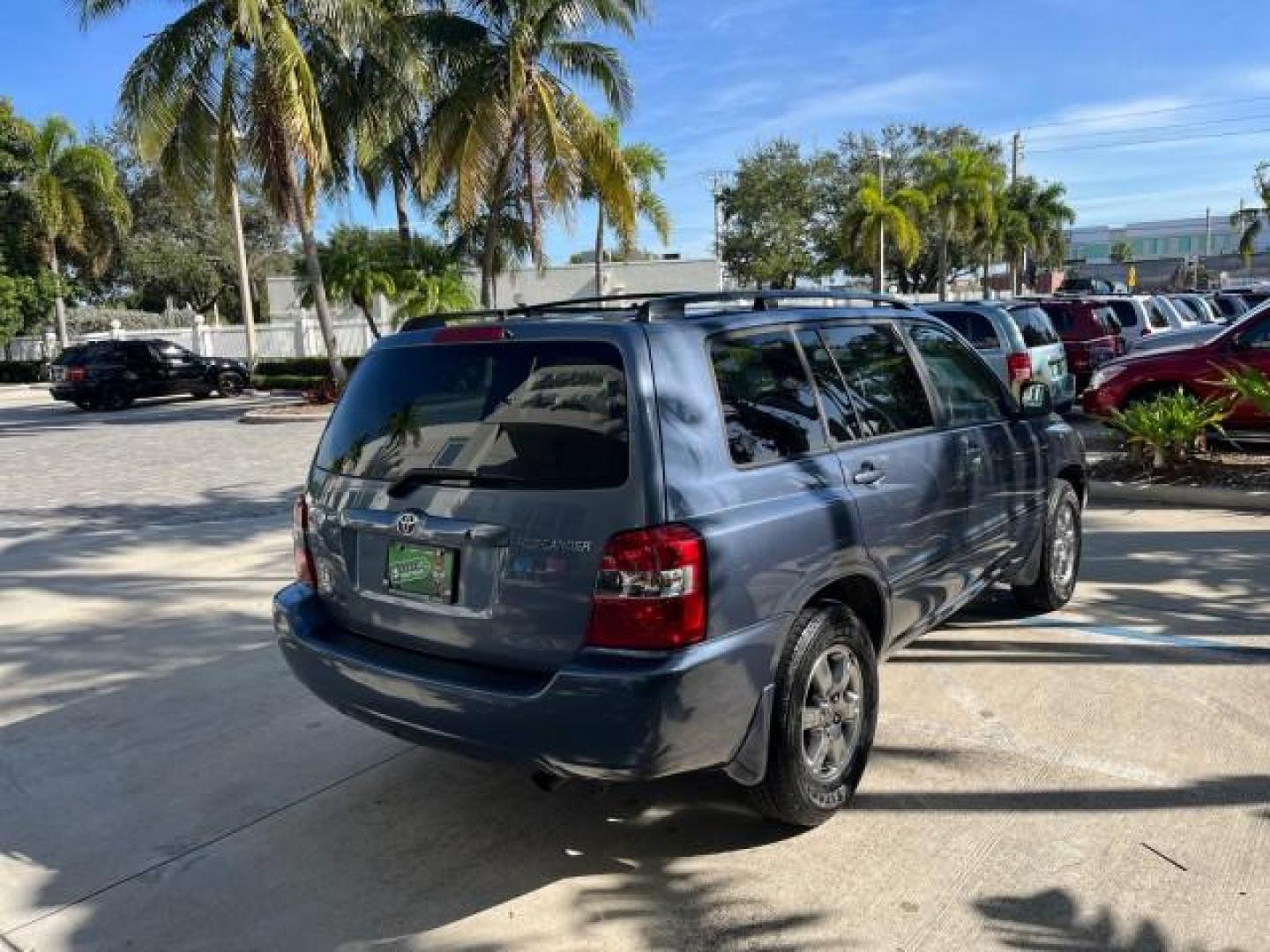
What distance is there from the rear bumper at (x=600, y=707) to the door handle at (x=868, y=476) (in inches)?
28.9

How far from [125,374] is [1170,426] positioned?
2353 cm

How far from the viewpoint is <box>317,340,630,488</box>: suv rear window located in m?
3.08

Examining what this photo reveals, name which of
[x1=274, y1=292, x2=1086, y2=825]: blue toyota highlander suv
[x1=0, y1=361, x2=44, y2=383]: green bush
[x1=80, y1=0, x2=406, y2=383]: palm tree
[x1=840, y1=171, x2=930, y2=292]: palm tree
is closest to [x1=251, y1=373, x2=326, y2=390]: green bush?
[x1=80, y1=0, x2=406, y2=383]: palm tree

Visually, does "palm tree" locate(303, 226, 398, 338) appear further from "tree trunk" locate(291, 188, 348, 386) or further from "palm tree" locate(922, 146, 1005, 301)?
"palm tree" locate(922, 146, 1005, 301)

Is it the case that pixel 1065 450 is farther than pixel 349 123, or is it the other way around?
pixel 349 123

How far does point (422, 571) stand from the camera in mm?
3303

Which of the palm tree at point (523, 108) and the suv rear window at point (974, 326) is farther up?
the palm tree at point (523, 108)

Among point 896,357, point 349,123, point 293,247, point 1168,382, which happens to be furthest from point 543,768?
point 293,247

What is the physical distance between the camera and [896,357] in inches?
171

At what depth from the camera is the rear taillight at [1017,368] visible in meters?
11.9

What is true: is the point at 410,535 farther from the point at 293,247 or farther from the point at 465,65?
the point at 293,247

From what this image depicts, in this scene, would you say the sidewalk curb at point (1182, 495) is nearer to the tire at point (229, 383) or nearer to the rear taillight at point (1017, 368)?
the rear taillight at point (1017, 368)

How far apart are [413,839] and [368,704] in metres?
0.57

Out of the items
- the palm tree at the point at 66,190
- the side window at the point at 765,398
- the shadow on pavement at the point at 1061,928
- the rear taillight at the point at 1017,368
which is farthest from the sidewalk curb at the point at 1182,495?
the palm tree at the point at 66,190
